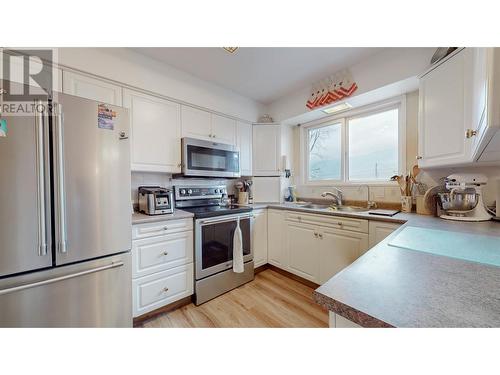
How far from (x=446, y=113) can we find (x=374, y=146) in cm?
89

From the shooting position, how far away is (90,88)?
1490 millimetres

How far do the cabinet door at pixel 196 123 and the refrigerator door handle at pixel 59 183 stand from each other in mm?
1052

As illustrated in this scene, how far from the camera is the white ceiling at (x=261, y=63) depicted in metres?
1.67

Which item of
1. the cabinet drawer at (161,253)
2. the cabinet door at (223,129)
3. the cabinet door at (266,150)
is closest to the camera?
the cabinet drawer at (161,253)

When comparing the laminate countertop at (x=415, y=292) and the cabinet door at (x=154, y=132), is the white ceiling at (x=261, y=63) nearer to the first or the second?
the cabinet door at (x=154, y=132)

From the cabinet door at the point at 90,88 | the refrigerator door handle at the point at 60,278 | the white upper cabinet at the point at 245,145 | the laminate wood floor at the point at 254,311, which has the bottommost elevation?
the laminate wood floor at the point at 254,311

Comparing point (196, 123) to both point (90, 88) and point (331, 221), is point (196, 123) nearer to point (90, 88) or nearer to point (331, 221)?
point (90, 88)

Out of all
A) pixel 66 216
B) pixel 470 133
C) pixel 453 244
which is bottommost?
pixel 453 244

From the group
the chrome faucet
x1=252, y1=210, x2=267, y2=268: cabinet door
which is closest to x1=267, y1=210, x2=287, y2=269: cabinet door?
x1=252, y1=210, x2=267, y2=268: cabinet door

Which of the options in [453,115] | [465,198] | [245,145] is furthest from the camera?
[245,145]

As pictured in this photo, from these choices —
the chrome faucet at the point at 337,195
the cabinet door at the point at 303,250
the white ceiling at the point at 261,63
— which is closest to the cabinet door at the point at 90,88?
the white ceiling at the point at 261,63

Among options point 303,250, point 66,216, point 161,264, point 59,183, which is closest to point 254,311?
point 303,250
